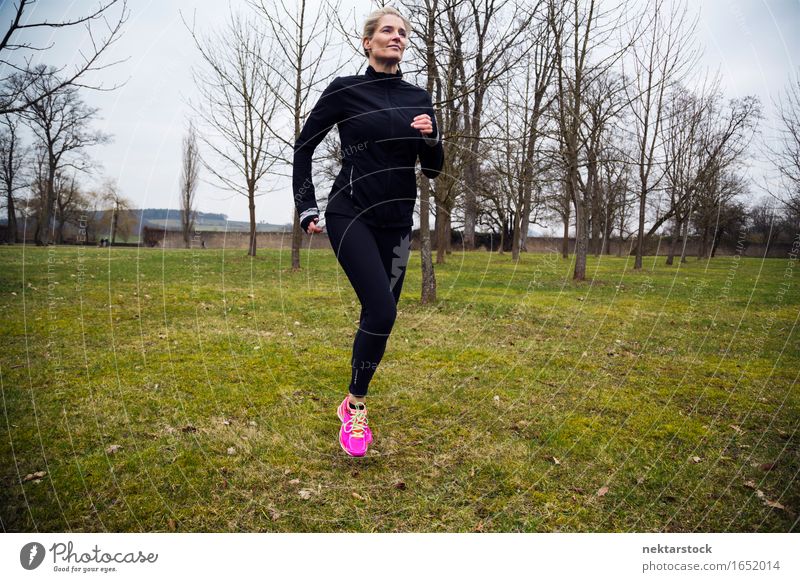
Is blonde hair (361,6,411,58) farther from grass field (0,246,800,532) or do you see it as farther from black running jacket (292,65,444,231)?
grass field (0,246,800,532)

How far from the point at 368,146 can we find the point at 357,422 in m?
1.99

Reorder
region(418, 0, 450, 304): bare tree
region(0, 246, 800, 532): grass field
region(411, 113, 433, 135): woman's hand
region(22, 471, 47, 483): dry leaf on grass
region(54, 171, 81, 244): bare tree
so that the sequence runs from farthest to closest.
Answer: region(418, 0, 450, 304): bare tree → region(54, 171, 81, 244): bare tree → region(411, 113, 433, 135): woman's hand → region(22, 471, 47, 483): dry leaf on grass → region(0, 246, 800, 532): grass field

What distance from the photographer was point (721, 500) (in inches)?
126

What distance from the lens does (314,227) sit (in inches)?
139

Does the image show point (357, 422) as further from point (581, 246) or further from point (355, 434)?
point (581, 246)

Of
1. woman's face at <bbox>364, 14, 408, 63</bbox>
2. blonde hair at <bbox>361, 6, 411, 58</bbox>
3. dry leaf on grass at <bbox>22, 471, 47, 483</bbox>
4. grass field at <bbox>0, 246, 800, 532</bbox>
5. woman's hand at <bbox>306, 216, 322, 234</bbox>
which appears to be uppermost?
blonde hair at <bbox>361, 6, 411, 58</bbox>

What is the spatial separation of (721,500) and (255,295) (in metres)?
9.76

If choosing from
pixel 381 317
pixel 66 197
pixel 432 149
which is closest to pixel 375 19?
pixel 432 149

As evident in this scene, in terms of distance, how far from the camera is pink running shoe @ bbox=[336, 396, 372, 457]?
3.65 metres

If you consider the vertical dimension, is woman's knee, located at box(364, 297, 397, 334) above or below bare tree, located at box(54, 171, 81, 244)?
below

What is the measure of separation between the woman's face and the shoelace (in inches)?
102

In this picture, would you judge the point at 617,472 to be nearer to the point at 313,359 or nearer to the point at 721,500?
the point at 721,500

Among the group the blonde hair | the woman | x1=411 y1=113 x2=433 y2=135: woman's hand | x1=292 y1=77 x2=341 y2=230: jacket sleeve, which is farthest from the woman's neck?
x1=411 y1=113 x2=433 y2=135: woman's hand
